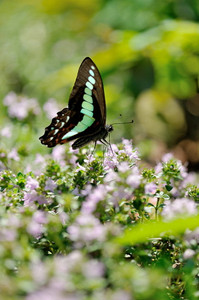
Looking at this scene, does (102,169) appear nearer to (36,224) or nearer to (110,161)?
(110,161)

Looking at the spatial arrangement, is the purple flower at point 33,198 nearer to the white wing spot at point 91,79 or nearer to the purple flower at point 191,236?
the purple flower at point 191,236

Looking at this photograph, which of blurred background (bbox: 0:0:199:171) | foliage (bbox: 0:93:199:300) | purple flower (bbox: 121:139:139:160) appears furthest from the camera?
blurred background (bbox: 0:0:199:171)

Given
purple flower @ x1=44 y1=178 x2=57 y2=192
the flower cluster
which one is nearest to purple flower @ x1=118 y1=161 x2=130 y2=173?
the flower cluster

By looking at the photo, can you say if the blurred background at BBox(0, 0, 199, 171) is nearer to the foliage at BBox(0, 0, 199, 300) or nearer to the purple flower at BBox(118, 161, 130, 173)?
the foliage at BBox(0, 0, 199, 300)

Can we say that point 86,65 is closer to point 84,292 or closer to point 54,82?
point 84,292

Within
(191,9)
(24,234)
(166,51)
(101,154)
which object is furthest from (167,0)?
(24,234)

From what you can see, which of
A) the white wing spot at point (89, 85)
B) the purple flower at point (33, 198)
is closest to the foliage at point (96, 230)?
the purple flower at point (33, 198)
